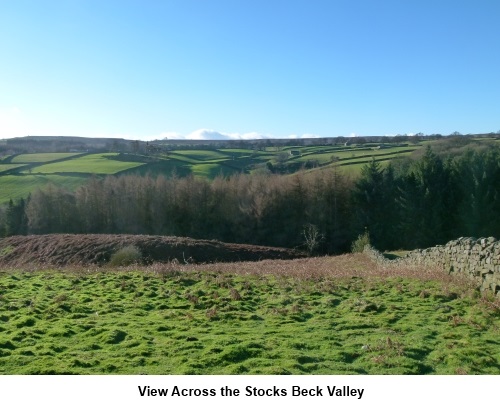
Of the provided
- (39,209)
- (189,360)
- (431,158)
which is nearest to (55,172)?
(39,209)

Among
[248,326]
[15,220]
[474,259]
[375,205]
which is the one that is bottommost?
[15,220]

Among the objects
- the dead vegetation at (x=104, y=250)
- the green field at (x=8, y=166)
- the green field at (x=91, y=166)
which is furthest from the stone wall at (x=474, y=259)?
the green field at (x=8, y=166)

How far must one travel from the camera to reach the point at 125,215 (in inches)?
2188

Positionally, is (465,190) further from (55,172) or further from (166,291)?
(55,172)

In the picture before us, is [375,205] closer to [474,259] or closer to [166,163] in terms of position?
[474,259]

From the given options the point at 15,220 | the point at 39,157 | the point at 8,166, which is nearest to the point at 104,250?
the point at 15,220

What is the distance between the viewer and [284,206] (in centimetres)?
5441

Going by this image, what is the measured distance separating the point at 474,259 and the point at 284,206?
4060cm

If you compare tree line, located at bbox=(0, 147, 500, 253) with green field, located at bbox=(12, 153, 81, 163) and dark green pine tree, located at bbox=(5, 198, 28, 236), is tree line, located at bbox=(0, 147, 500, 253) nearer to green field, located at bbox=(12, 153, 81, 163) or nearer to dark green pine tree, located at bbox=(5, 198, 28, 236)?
dark green pine tree, located at bbox=(5, 198, 28, 236)

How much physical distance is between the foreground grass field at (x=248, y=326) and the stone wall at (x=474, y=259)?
0.50 metres

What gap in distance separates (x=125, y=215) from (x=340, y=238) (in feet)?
84.8

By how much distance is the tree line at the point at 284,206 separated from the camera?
160 ft

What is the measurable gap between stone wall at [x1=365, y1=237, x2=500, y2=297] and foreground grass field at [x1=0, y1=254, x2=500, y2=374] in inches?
19.7

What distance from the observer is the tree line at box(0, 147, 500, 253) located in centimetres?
4891
